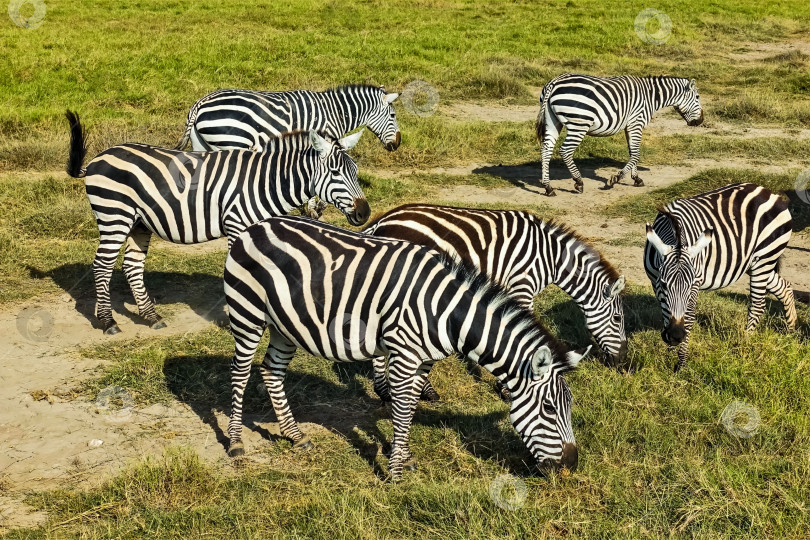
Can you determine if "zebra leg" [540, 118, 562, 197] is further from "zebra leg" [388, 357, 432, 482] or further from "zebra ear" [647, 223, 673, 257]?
"zebra leg" [388, 357, 432, 482]

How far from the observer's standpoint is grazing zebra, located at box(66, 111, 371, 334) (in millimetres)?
8062

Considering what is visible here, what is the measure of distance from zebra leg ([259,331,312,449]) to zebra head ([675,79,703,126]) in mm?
11511

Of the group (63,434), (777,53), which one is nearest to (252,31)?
(777,53)

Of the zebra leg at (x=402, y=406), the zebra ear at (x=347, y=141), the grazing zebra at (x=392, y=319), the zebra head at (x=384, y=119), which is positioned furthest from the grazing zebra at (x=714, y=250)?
the zebra head at (x=384, y=119)

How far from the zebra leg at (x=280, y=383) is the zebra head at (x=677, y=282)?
317cm

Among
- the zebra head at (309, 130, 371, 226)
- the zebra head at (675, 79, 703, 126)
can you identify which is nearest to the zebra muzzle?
the zebra head at (309, 130, 371, 226)

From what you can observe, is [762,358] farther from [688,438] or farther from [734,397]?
[688,438]

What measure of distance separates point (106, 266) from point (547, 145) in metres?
8.00

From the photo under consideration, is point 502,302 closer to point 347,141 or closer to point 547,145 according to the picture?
point 347,141

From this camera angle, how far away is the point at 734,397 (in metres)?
6.56

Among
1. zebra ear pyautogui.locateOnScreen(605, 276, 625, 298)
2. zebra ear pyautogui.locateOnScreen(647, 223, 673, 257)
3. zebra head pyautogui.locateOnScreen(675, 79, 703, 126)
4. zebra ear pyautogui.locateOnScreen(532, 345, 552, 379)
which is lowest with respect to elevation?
zebra ear pyautogui.locateOnScreen(605, 276, 625, 298)

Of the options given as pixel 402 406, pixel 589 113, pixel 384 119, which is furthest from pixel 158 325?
pixel 589 113

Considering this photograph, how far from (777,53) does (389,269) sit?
82.7 feet

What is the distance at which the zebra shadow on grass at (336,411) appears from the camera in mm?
6055
